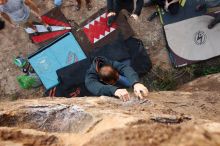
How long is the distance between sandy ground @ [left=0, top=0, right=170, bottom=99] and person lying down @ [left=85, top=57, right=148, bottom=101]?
8.40ft

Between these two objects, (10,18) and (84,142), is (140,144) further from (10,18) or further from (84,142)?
(10,18)

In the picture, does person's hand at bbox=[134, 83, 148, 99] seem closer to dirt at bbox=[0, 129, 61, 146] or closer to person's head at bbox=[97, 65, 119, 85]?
person's head at bbox=[97, 65, 119, 85]

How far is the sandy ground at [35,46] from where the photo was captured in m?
7.64

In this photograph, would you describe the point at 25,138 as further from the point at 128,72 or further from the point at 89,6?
the point at 89,6

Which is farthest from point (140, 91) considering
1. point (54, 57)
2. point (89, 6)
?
point (89, 6)

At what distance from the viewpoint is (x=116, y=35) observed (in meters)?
7.62

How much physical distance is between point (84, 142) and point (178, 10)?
4.99 m

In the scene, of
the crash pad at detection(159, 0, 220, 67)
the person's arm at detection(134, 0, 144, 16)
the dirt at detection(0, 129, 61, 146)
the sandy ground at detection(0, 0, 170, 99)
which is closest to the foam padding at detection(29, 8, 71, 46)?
the sandy ground at detection(0, 0, 170, 99)

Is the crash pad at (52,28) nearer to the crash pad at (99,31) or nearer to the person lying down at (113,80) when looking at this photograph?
the crash pad at (99,31)

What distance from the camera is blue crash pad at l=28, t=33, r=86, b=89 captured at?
7.40 m

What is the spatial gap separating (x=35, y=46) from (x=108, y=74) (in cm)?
354

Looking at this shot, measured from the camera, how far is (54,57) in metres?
7.48

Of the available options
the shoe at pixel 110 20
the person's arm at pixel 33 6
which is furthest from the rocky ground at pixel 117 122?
the person's arm at pixel 33 6

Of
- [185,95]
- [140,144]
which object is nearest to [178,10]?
[185,95]
